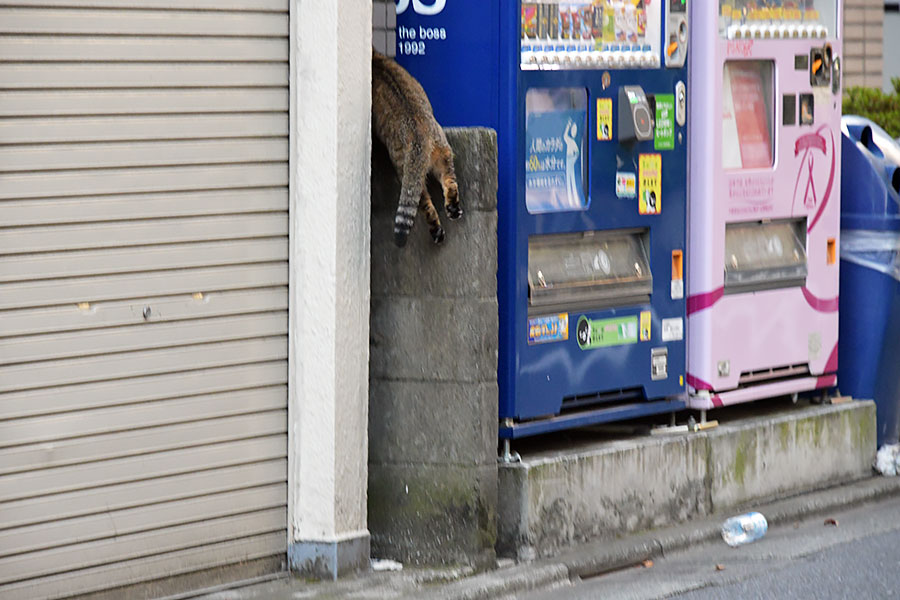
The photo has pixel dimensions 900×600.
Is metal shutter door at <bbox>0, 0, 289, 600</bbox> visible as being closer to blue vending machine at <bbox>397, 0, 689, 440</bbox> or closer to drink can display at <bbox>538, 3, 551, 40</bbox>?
blue vending machine at <bbox>397, 0, 689, 440</bbox>

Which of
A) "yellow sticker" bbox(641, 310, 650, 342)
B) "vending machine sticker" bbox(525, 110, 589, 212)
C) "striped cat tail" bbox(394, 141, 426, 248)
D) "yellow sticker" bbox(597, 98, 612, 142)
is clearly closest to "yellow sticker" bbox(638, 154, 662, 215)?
"yellow sticker" bbox(597, 98, 612, 142)

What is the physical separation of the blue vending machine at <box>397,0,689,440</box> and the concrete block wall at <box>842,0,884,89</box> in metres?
8.50

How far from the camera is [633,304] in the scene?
725 centimetres

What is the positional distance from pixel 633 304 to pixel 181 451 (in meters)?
2.42

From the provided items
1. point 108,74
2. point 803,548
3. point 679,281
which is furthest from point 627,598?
point 108,74

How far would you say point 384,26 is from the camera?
22.5 ft

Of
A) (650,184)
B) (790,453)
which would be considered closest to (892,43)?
(790,453)

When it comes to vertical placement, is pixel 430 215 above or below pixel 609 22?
below

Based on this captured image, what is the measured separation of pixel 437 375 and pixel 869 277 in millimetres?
3255

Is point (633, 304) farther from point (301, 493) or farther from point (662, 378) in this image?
point (301, 493)

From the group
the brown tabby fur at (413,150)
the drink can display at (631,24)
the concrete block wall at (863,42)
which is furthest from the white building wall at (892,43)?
the brown tabby fur at (413,150)

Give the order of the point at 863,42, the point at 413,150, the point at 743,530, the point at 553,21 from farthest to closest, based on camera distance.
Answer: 1. the point at 863,42
2. the point at 743,530
3. the point at 553,21
4. the point at 413,150

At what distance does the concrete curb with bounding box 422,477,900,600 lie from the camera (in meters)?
6.22

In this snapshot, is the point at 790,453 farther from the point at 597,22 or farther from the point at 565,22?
the point at 565,22
